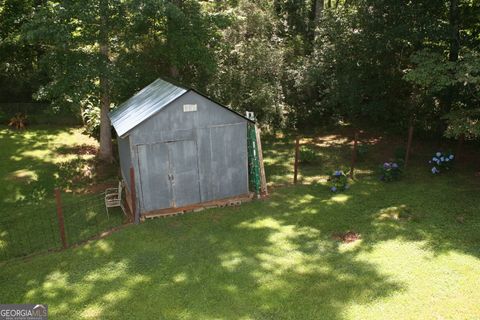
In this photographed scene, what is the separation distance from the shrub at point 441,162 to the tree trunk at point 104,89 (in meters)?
12.1

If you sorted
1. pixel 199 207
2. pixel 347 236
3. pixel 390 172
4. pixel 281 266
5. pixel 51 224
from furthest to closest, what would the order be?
pixel 390 172 < pixel 199 207 < pixel 51 224 < pixel 347 236 < pixel 281 266

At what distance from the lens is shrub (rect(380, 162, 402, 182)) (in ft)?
48.5

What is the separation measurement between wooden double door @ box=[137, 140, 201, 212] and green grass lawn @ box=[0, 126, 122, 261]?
56.6 inches

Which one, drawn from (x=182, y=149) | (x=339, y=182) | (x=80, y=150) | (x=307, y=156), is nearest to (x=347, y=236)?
(x=339, y=182)

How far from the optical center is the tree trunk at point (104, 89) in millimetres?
14625

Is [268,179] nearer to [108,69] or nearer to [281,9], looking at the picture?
[108,69]

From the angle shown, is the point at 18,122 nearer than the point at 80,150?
No

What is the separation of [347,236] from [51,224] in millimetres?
8490

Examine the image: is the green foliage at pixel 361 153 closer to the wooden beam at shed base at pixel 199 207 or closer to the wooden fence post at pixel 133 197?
the wooden beam at shed base at pixel 199 207

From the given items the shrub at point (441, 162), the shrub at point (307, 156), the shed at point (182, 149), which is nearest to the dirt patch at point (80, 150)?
the shed at point (182, 149)

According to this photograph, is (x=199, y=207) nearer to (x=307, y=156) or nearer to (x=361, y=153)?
(x=307, y=156)

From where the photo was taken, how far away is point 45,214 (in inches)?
522

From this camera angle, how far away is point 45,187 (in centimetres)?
1564

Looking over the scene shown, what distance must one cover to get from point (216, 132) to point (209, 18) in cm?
593
